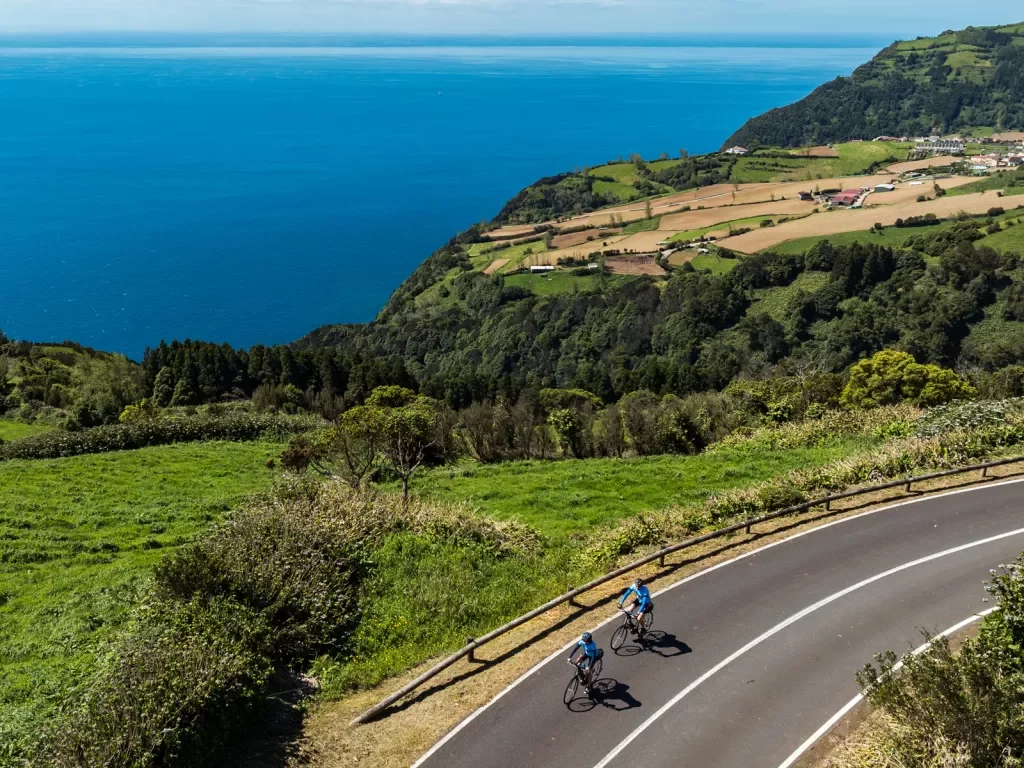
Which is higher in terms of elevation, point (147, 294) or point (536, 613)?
point (147, 294)

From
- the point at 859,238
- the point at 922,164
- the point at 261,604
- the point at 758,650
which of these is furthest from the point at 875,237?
the point at 261,604

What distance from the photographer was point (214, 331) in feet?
361

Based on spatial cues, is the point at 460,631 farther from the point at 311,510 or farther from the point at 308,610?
the point at 311,510

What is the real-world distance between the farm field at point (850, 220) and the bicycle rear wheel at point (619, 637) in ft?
305

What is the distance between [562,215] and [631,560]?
495 ft

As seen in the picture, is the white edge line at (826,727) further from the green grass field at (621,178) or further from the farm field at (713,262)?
the green grass field at (621,178)

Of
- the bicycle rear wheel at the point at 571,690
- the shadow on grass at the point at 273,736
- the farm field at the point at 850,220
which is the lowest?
the bicycle rear wheel at the point at 571,690

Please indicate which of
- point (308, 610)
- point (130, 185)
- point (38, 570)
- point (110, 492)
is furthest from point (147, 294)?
point (308, 610)

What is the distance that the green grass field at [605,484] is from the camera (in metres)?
24.9

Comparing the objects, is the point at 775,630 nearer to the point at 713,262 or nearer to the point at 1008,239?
the point at 1008,239

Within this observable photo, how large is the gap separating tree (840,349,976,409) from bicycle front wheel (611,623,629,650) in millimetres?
25051

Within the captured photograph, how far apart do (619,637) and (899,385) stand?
27.5 m

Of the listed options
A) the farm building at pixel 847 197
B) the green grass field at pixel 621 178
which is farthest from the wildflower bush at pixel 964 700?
the green grass field at pixel 621 178

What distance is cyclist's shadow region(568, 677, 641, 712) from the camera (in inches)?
534
